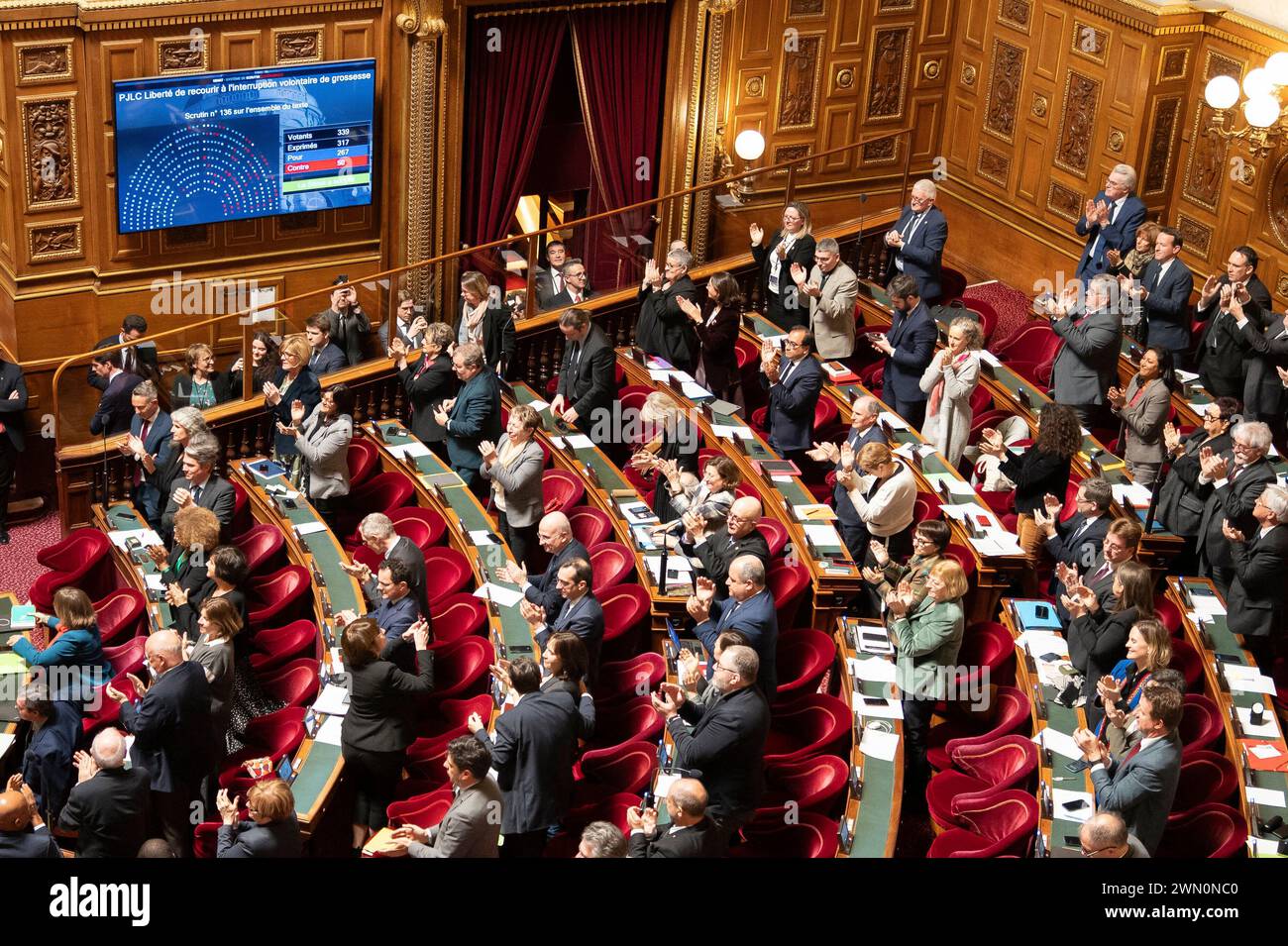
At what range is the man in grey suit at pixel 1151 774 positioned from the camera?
23.5 ft

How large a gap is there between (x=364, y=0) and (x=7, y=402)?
373 cm

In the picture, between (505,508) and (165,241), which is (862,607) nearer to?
(505,508)

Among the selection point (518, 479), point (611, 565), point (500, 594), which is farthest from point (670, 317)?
point (500, 594)

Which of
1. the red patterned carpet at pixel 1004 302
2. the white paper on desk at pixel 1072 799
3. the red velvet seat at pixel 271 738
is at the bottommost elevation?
the red velvet seat at pixel 271 738

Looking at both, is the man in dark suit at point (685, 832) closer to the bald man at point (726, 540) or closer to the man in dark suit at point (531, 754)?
the man in dark suit at point (531, 754)

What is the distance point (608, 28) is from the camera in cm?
1346

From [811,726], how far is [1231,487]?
8.53 ft

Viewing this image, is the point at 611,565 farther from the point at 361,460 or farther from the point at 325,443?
the point at 361,460

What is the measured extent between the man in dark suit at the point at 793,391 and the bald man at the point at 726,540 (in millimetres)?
1492

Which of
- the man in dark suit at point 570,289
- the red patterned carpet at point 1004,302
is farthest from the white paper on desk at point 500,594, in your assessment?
the red patterned carpet at point 1004,302

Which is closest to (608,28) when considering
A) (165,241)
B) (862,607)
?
(165,241)

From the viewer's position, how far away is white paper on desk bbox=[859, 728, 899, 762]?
8.05 metres

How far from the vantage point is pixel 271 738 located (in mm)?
8500

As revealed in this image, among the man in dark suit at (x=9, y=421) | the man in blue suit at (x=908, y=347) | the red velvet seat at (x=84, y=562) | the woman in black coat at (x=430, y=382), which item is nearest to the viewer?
the red velvet seat at (x=84, y=562)
